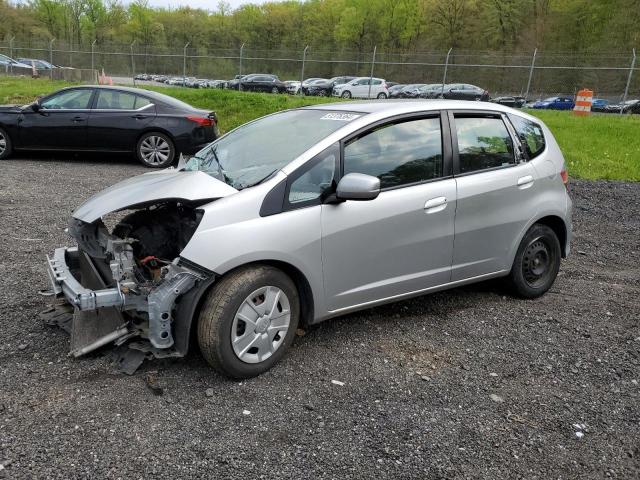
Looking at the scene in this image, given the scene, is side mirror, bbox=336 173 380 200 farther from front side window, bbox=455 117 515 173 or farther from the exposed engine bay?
front side window, bbox=455 117 515 173

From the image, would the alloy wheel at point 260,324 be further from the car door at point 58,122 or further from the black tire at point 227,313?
the car door at point 58,122

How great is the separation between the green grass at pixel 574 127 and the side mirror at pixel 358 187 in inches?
347

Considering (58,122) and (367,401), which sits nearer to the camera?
(367,401)

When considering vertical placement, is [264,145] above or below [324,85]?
below

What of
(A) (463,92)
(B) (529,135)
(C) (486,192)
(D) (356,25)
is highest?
(D) (356,25)

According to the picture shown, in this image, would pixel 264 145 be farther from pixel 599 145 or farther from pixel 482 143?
pixel 599 145

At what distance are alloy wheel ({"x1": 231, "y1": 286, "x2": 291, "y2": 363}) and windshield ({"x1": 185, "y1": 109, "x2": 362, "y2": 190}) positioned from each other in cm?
73

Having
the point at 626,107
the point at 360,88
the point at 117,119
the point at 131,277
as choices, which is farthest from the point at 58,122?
the point at 360,88

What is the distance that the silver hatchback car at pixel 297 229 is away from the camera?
3201mm

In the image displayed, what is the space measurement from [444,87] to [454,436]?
2463cm

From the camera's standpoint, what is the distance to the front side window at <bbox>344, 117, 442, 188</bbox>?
376 centimetres

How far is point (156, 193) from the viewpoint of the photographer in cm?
343

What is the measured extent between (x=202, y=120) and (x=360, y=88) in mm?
20101

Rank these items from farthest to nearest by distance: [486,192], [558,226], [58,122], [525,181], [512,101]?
1. [512,101]
2. [58,122]
3. [558,226]
4. [525,181]
5. [486,192]
